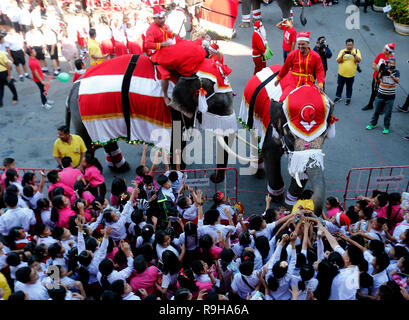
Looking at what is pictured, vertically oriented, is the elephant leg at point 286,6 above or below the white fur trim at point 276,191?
above

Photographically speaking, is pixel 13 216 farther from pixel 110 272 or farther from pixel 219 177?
pixel 219 177

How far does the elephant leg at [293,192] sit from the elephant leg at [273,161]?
0.21 m

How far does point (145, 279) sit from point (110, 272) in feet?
1.15

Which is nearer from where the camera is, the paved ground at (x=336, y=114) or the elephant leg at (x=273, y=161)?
the elephant leg at (x=273, y=161)

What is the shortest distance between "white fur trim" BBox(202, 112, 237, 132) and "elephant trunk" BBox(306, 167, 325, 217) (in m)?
1.66

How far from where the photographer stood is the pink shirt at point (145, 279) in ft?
13.1

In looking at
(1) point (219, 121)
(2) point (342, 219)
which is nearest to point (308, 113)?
(2) point (342, 219)

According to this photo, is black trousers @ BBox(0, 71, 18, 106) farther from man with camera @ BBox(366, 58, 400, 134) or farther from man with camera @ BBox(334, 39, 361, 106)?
man with camera @ BBox(366, 58, 400, 134)

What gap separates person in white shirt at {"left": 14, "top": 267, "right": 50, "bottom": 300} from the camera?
371cm

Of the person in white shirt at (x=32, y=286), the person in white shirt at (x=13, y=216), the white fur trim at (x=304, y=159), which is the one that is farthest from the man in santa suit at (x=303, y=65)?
the person in white shirt at (x=32, y=286)

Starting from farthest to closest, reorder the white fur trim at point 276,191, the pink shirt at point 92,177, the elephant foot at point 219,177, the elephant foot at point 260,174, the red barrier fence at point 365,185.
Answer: the elephant foot at point 260,174
the elephant foot at point 219,177
the red barrier fence at point 365,185
the white fur trim at point 276,191
the pink shirt at point 92,177

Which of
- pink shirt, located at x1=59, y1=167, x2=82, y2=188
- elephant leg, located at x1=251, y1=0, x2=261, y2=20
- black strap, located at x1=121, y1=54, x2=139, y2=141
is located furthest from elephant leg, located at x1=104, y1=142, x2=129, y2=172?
elephant leg, located at x1=251, y1=0, x2=261, y2=20

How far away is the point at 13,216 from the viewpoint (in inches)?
193

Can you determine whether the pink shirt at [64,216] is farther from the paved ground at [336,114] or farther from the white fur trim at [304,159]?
the white fur trim at [304,159]
